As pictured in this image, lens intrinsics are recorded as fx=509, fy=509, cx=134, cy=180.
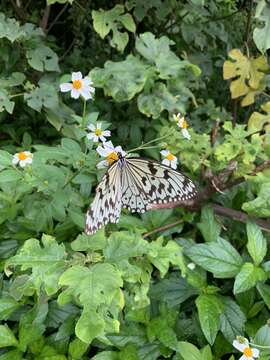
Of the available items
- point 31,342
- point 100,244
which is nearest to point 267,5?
point 100,244

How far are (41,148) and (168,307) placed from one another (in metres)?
0.63

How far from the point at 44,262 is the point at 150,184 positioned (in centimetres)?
38

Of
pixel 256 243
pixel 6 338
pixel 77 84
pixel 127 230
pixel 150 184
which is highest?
pixel 77 84

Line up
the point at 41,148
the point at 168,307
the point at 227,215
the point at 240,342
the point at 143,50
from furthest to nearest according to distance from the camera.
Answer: the point at 143,50 < the point at 227,215 < the point at 41,148 < the point at 168,307 < the point at 240,342

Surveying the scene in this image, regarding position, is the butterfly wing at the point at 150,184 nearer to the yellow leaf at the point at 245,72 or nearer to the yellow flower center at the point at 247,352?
the yellow flower center at the point at 247,352

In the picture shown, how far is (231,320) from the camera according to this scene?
1490mm

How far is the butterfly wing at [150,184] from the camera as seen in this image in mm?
1409

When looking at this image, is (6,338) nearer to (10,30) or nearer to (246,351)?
(246,351)

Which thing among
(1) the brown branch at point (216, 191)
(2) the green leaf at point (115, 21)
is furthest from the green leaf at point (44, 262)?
(2) the green leaf at point (115, 21)

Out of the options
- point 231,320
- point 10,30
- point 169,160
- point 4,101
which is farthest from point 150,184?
point 10,30

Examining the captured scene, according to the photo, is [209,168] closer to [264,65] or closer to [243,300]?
[243,300]

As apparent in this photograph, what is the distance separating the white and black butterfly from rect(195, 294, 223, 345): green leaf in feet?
1.00

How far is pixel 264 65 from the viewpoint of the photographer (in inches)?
87.5

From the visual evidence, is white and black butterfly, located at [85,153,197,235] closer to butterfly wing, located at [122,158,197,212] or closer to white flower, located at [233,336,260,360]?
butterfly wing, located at [122,158,197,212]
